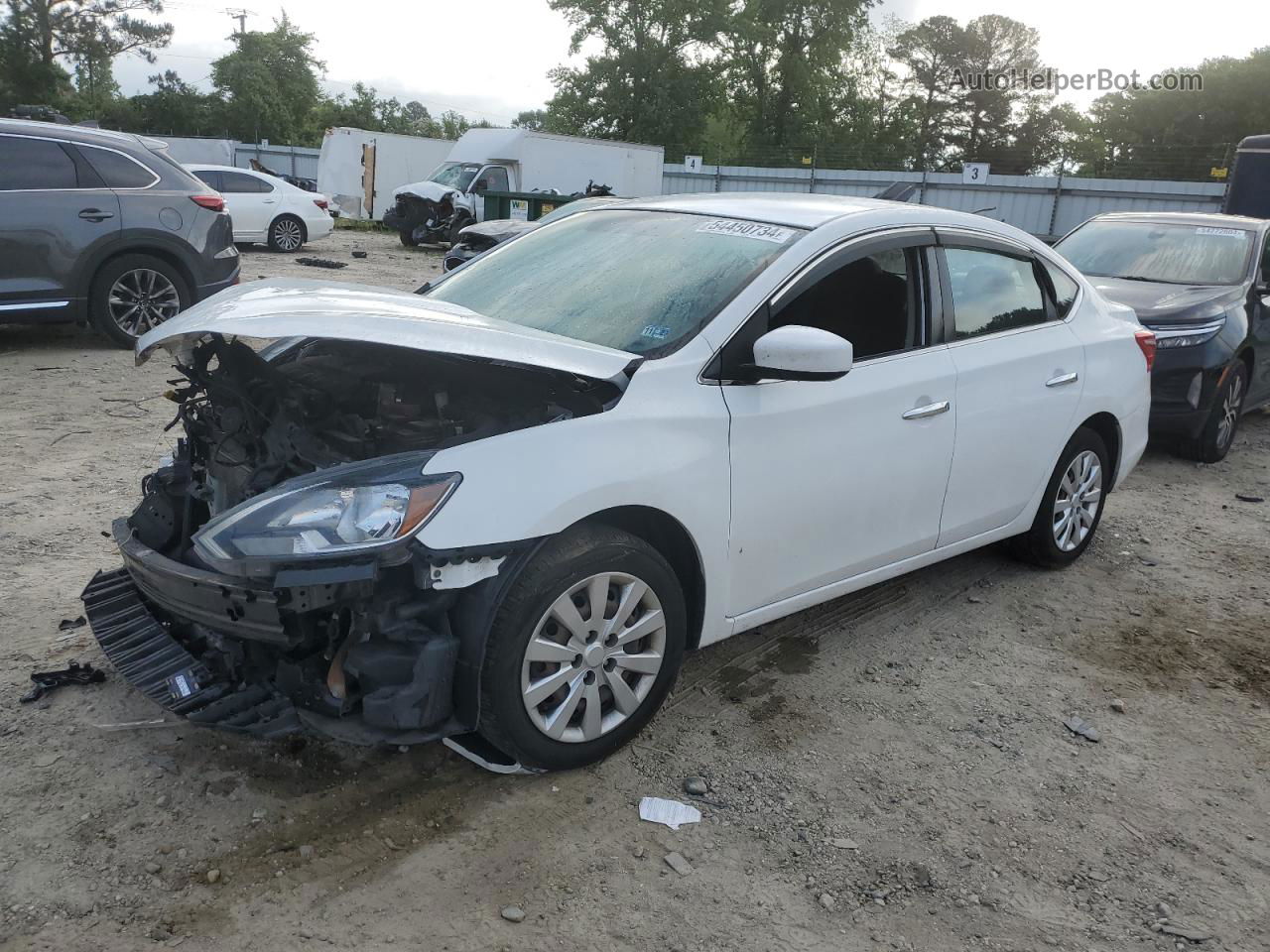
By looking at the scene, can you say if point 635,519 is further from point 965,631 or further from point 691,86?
point 691,86

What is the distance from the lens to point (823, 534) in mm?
3602

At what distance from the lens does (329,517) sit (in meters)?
2.66

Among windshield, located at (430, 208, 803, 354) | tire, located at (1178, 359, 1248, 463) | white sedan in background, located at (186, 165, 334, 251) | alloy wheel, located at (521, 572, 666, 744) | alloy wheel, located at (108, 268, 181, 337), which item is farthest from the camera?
white sedan in background, located at (186, 165, 334, 251)

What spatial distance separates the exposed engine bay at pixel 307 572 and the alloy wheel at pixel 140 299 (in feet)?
19.5

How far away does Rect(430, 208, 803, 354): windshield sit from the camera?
343cm

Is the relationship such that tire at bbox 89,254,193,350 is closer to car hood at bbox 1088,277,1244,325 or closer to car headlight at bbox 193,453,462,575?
car headlight at bbox 193,453,462,575

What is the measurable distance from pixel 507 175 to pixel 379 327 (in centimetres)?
2102

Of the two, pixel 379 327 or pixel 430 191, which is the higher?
pixel 430 191

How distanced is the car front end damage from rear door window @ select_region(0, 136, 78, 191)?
6218mm

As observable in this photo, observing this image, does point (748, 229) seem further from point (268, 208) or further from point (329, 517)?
point (268, 208)

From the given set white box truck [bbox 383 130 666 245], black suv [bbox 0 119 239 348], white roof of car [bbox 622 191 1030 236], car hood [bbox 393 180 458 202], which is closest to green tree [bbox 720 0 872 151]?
white box truck [bbox 383 130 666 245]

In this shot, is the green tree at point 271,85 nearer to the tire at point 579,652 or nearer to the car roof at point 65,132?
the car roof at point 65,132

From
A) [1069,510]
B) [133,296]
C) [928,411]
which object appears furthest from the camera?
[133,296]

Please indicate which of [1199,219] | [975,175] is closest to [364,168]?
[975,175]
